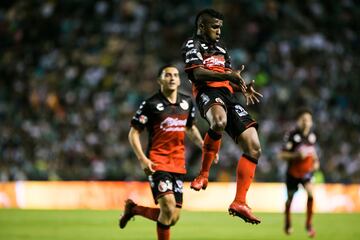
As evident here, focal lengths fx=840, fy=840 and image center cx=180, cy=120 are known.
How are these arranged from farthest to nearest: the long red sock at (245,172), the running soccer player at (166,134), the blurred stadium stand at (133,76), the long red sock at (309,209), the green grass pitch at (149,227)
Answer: the blurred stadium stand at (133,76) < the long red sock at (309,209) < the green grass pitch at (149,227) < the running soccer player at (166,134) < the long red sock at (245,172)

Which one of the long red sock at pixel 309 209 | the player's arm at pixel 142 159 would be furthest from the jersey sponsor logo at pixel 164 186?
the long red sock at pixel 309 209

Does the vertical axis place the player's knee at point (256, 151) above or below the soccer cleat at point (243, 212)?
above

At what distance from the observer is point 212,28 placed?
858 cm

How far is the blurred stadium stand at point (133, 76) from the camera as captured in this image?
71.9ft

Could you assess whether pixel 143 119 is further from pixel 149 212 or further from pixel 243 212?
pixel 243 212

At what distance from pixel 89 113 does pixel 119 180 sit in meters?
2.20

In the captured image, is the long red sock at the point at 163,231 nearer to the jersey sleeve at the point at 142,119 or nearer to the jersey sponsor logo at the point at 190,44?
the jersey sleeve at the point at 142,119

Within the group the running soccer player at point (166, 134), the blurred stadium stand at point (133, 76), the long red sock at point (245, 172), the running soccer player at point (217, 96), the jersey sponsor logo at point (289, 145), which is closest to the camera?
the running soccer player at point (217, 96)

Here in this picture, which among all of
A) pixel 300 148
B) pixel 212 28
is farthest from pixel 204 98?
pixel 300 148

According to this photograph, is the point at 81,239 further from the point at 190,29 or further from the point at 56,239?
the point at 190,29

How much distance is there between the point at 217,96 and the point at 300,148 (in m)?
6.77

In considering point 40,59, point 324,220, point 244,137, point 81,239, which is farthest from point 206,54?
point 40,59

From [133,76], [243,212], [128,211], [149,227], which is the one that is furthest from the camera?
[133,76]

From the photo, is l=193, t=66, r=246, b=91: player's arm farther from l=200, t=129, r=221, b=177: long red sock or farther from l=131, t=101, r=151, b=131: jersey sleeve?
l=131, t=101, r=151, b=131: jersey sleeve
